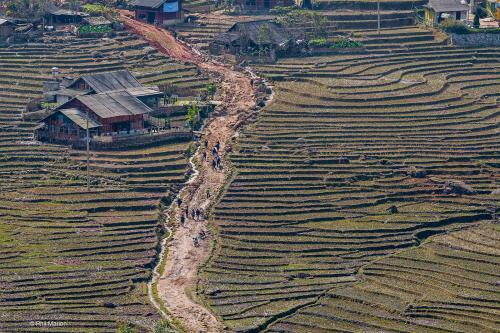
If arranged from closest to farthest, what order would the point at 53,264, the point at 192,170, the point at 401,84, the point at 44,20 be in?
1. the point at 53,264
2. the point at 192,170
3. the point at 401,84
4. the point at 44,20

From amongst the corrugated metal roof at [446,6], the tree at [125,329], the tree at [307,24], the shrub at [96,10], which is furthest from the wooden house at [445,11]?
the tree at [125,329]

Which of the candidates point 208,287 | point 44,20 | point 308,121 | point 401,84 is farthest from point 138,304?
point 44,20

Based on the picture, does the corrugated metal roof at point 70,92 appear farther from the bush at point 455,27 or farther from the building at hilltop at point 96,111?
the bush at point 455,27

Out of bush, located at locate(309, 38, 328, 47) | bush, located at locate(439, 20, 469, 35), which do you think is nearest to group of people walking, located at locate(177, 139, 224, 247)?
bush, located at locate(309, 38, 328, 47)

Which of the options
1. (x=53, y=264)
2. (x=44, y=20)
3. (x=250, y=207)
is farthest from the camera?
(x=44, y=20)

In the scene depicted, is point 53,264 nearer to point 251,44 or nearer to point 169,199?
point 169,199

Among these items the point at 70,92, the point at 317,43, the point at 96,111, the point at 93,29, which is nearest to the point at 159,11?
the point at 93,29
